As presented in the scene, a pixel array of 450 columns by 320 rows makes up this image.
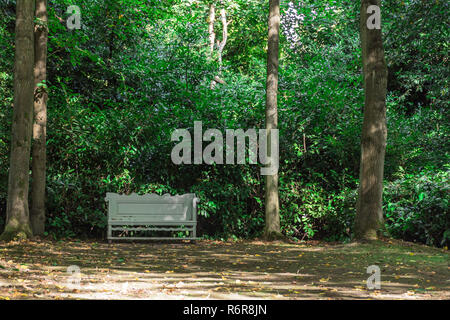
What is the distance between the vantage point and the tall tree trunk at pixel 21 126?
894 cm

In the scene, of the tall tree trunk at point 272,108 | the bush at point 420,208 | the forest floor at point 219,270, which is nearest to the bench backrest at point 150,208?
the forest floor at point 219,270

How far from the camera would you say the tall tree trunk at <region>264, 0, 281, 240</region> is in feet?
Answer: 34.6

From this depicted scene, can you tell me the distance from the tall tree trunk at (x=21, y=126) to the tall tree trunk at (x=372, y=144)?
237 inches

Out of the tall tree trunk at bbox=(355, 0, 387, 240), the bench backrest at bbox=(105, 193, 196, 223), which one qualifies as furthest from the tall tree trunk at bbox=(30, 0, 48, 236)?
the tall tree trunk at bbox=(355, 0, 387, 240)

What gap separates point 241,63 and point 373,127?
20.8 m

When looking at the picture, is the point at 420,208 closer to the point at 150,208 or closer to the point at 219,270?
the point at 219,270

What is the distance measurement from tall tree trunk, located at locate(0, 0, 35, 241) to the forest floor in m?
0.61

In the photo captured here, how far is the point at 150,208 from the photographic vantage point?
10508 millimetres

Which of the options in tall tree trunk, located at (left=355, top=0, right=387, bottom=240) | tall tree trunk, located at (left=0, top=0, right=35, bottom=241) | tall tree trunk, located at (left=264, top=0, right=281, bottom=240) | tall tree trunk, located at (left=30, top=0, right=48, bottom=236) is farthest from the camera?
tall tree trunk, located at (left=264, top=0, right=281, bottom=240)

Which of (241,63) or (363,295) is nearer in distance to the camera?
(363,295)

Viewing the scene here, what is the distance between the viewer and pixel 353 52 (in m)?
19.2

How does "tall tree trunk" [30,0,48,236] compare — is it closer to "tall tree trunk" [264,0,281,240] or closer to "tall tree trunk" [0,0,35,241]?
"tall tree trunk" [0,0,35,241]

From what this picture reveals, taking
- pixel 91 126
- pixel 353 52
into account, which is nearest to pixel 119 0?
pixel 91 126

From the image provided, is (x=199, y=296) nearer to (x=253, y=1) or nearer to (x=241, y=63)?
(x=253, y=1)
